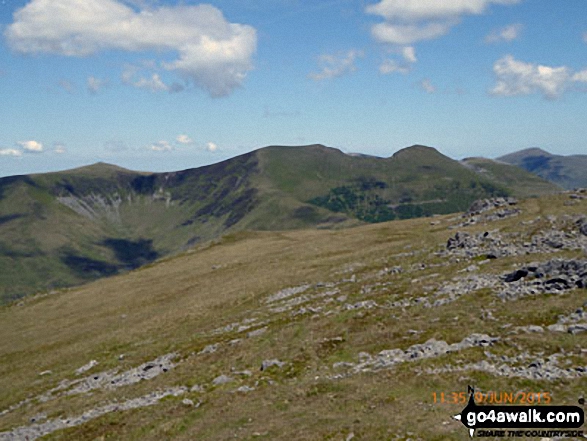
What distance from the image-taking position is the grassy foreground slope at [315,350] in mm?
28188

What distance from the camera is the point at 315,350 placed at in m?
40.3

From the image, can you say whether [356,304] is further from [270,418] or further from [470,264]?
[270,418]

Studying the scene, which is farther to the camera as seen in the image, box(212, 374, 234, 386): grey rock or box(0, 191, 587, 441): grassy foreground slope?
box(212, 374, 234, 386): grey rock

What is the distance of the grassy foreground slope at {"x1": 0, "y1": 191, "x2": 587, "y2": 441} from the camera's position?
28.2 m

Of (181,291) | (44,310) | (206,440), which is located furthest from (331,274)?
(44,310)

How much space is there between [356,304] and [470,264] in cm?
A: 1618
